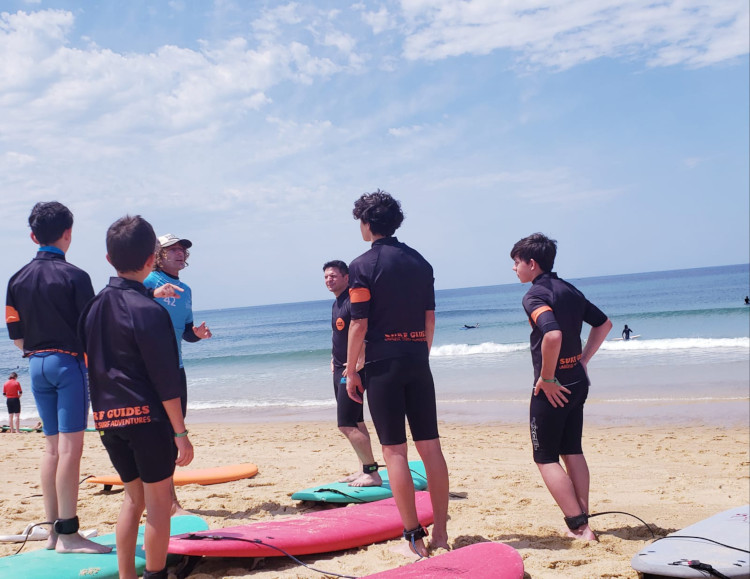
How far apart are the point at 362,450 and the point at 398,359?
6.13 feet

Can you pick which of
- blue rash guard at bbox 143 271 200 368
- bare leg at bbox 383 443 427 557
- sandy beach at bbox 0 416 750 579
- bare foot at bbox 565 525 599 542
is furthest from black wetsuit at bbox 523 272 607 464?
blue rash guard at bbox 143 271 200 368

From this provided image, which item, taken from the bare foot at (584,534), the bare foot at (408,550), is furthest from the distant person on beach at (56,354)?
the bare foot at (584,534)

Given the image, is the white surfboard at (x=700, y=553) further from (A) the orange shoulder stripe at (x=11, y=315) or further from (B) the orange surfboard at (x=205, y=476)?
(B) the orange surfboard at (x=205, y=476)

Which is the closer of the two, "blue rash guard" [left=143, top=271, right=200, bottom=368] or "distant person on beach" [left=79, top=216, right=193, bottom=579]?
"distant person on beach" [left=79, top=216, right=193, bottom=579]

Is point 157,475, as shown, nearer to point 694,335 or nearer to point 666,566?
point 666,566

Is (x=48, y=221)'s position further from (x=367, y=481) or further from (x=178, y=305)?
(x=367, y=481)

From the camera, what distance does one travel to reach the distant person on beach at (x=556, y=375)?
384 centimetres

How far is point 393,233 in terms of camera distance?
386 centimetres

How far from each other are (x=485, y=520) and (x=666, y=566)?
1677 millimetres

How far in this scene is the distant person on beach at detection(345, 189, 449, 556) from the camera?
11.8ft

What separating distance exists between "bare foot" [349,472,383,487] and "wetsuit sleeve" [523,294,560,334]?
2.16m

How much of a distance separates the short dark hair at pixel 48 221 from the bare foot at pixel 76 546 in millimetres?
1679

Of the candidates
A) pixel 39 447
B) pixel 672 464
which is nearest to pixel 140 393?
pixel 672 464

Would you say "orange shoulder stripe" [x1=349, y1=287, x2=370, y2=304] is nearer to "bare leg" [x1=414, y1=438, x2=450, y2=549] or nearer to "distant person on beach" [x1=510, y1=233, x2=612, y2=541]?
"bare leg" [x1=414, y1=438, x2=450, y2=549]
